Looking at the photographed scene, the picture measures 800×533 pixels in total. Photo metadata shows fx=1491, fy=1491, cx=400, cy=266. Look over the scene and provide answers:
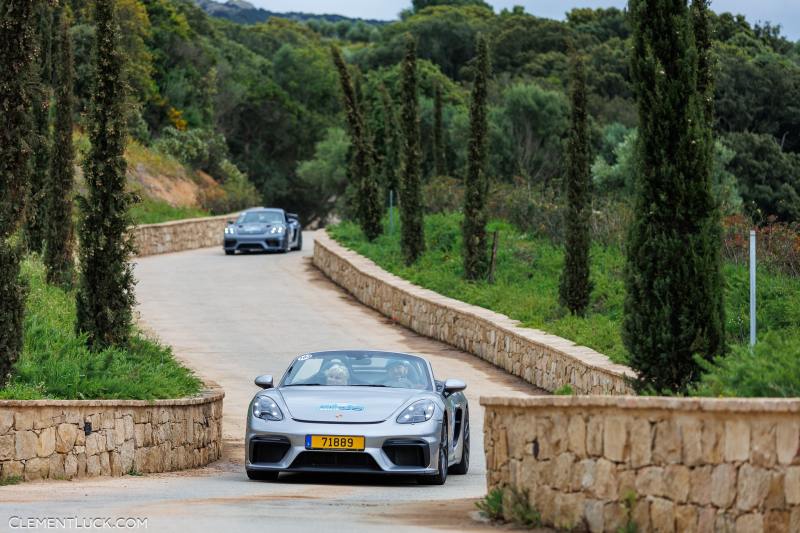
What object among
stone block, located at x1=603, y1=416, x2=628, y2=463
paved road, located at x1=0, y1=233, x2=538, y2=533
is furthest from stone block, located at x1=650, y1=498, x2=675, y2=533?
paved road, located at x1=0, y1=233, x2=538, y2=533

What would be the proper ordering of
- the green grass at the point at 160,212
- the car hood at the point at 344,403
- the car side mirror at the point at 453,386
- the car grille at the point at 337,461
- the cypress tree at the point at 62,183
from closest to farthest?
the car grille at the point at 337,461 < the car hood at the point at 344,403 < the car side mirror at the point at 453,386 < the cypress tree at the point at 62,183 < the green grass at the point at 160,212

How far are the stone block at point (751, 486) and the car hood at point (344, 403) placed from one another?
5875mm

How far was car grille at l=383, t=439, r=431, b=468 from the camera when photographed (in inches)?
557

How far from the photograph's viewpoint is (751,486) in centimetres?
876

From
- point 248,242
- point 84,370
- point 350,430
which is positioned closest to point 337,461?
point 350,430

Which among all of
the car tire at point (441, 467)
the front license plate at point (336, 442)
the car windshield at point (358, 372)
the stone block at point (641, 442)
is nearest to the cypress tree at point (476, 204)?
the car windshield at point (358, 372)

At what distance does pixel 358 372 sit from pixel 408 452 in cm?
162

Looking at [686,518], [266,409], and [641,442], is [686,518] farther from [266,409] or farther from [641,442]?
[266,409]

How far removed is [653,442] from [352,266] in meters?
29.9

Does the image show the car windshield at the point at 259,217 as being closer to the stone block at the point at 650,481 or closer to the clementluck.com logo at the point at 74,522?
the clementluck.com logo at the point at 74,522

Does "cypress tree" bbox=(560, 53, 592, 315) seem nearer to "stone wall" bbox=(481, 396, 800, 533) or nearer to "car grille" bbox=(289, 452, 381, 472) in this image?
"car grille" bbox=(289, 452, 381, 472)

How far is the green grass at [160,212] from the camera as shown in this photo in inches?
2192

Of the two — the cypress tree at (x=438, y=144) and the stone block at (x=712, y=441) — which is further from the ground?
the cypress tree at (x=438, y=144)

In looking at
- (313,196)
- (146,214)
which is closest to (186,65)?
(313,196)
